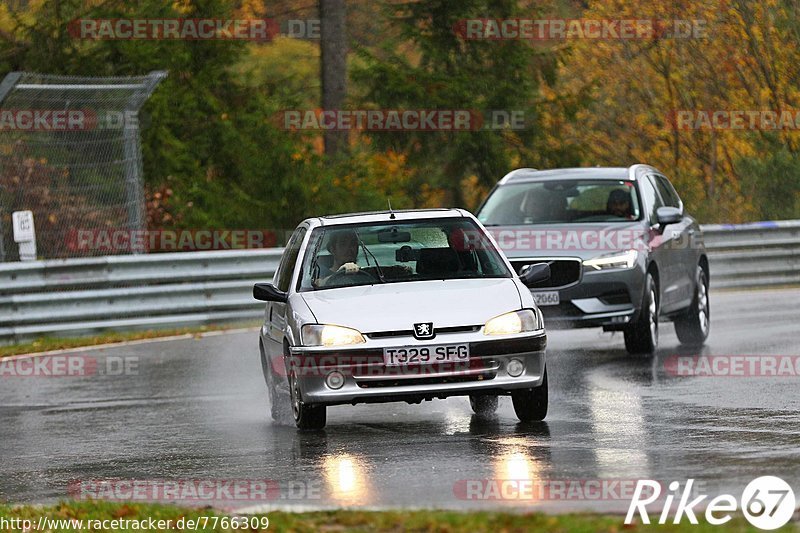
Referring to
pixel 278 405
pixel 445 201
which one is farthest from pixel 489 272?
pixel 445 201

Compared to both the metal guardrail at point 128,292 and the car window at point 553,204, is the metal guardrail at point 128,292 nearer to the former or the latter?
the metal guardrail at point 128,292

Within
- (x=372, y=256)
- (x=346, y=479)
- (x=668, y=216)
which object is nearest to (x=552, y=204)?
(x=668, y=216)

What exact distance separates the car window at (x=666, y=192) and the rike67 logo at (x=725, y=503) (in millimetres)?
9579

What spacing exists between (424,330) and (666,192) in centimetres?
780

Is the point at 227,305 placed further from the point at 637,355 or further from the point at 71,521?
the point at 71,521

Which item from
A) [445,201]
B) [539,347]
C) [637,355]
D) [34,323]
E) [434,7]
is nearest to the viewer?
[539,347]

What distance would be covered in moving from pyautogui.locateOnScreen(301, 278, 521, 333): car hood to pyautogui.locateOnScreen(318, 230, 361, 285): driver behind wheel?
0.98 ft

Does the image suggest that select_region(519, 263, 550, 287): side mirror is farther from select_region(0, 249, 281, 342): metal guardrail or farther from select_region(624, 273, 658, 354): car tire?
select_region(0, 249, 281, 342): metal guardrail

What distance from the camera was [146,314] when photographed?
21.5 m

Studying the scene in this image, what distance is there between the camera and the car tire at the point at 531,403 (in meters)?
11.7

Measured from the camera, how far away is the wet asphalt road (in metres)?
9.24

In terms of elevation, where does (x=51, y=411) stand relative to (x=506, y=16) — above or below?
below

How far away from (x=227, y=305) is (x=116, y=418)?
8.58m

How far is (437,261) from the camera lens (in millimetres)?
12305
